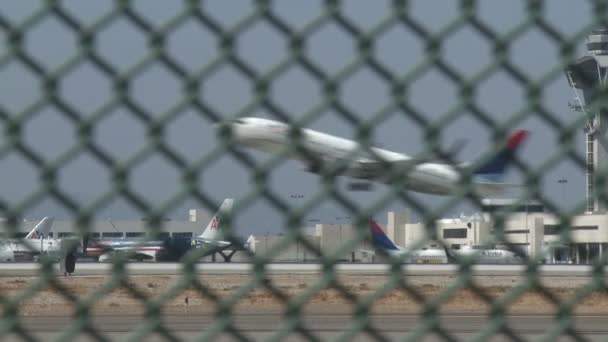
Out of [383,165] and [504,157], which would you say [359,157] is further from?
[504,157]

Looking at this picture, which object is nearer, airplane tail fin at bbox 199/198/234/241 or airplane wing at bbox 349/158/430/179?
airplane tail fin at bbox 199/198/234/241

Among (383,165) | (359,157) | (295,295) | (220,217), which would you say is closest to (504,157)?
(383,165)

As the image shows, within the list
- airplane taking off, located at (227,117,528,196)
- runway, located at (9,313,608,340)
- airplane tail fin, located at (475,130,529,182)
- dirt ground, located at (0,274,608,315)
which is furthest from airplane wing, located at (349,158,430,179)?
runway, located at (9,313,608,340)

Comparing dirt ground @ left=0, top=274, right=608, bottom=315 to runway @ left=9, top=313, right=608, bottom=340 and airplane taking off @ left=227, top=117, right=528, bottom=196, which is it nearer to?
airplane taking off @ left=227, top=117, right=528, bottom=196

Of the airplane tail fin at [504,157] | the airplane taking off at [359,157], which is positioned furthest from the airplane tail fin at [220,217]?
the airplane tail fin at [504,157]

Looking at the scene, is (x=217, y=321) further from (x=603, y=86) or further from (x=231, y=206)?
(x=603, y=86)
